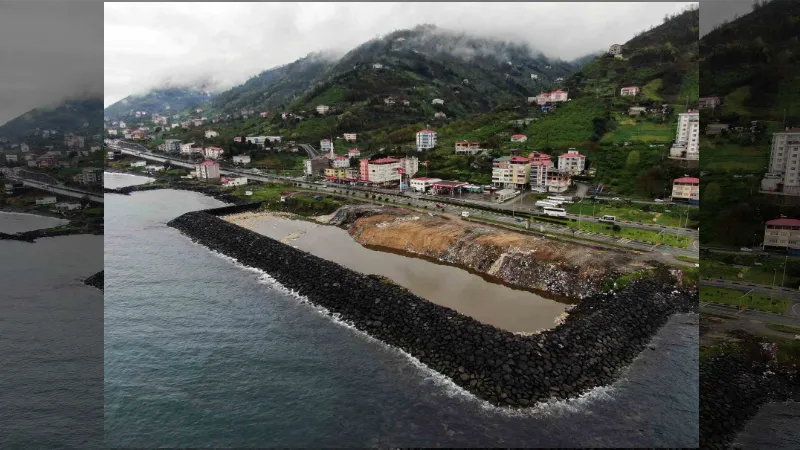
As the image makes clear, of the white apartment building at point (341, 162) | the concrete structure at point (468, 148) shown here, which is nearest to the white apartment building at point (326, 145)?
the white apartment building at point (341, 162)

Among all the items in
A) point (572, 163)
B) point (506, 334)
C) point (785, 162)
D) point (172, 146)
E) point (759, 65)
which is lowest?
point (506, 334)

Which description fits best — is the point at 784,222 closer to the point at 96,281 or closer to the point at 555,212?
the point at 555,212

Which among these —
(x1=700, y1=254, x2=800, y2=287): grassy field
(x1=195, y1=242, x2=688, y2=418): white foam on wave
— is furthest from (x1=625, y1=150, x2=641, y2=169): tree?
(x1=195, y1=242, x2=688, y2=418): white foam on wave

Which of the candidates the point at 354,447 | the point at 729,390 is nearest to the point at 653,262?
the point at 729,390

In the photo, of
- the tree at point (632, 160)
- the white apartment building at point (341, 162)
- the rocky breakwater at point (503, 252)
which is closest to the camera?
the rocky breakwater at point (503, 252)

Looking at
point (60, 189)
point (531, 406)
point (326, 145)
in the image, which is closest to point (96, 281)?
point (60, 189)

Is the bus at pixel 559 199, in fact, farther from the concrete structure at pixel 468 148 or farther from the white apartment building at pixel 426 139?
the white apartment building at pixel 426 139

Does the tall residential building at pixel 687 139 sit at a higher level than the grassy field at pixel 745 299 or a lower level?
higher
